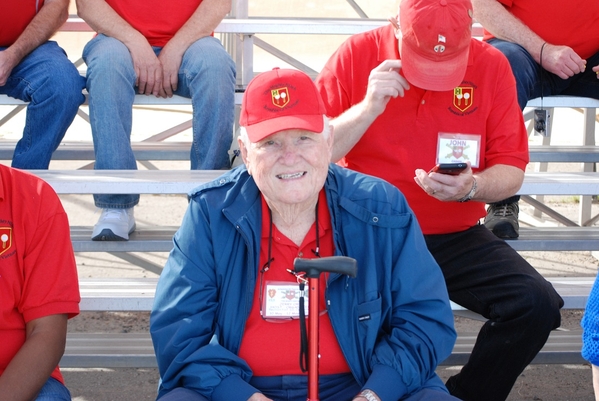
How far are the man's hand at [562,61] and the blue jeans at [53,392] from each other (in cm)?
236

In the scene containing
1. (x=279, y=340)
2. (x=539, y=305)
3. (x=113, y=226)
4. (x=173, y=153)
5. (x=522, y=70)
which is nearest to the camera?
(x=279, y=340)

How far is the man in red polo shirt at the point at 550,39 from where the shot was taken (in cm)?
344

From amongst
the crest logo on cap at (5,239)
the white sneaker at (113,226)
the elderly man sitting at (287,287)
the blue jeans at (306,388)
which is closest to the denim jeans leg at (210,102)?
the white sneaker at (113,226)

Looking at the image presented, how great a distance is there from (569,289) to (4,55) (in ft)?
7.53

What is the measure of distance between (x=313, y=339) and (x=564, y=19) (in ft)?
8.00

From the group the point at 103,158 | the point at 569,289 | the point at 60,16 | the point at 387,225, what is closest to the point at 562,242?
the point at 569,289

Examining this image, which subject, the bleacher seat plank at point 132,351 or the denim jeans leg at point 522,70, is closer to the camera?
the bleacher seat plank at point 132,351

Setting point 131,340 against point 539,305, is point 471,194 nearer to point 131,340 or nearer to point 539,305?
point 539,305

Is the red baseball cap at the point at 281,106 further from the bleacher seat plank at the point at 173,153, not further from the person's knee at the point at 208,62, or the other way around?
the bleacher seat plank at the point at 173,153

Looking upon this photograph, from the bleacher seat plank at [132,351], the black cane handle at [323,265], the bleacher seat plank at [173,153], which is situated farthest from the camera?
the bleacher seat plank at [173,153]

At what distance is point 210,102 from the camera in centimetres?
320

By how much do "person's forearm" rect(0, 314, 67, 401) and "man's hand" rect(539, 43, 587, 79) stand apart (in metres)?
2.30

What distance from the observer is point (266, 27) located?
151 inches

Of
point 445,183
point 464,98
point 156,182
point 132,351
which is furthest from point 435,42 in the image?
point 132,351
